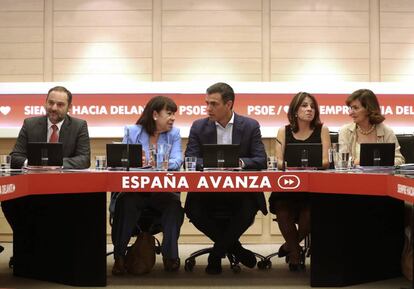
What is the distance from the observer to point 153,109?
4695 millimetres

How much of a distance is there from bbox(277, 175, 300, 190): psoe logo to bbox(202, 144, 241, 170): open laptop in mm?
351

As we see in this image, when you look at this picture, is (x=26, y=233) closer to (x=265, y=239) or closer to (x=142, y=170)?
(x=142, y=170)

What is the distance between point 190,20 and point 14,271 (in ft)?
9.82

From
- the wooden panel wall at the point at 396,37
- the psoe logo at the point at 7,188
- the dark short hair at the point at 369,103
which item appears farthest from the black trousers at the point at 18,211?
the wooden panel wall at the point at 396,37

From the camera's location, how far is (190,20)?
6.20 meters

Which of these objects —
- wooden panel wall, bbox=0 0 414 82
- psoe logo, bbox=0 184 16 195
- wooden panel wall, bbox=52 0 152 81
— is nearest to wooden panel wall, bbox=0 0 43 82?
wooden panel wall, bbox=0 0 414 82

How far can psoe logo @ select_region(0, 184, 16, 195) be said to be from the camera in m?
3.16

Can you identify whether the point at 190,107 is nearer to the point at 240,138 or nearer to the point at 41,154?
→ the point at 240,138

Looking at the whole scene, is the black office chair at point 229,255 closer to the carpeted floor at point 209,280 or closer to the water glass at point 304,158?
the carpeted floor at point 209,280

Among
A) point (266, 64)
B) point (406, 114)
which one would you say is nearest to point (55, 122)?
point (266, 64)

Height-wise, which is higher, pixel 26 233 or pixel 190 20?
pixel 190 20

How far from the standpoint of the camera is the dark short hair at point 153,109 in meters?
4.65

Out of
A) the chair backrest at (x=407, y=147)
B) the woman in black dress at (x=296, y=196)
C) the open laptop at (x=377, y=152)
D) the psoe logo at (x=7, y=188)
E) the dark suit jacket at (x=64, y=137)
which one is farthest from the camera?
the chair backrest at (x=407, y=147)

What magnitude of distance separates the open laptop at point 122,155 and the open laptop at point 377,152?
140 cm
